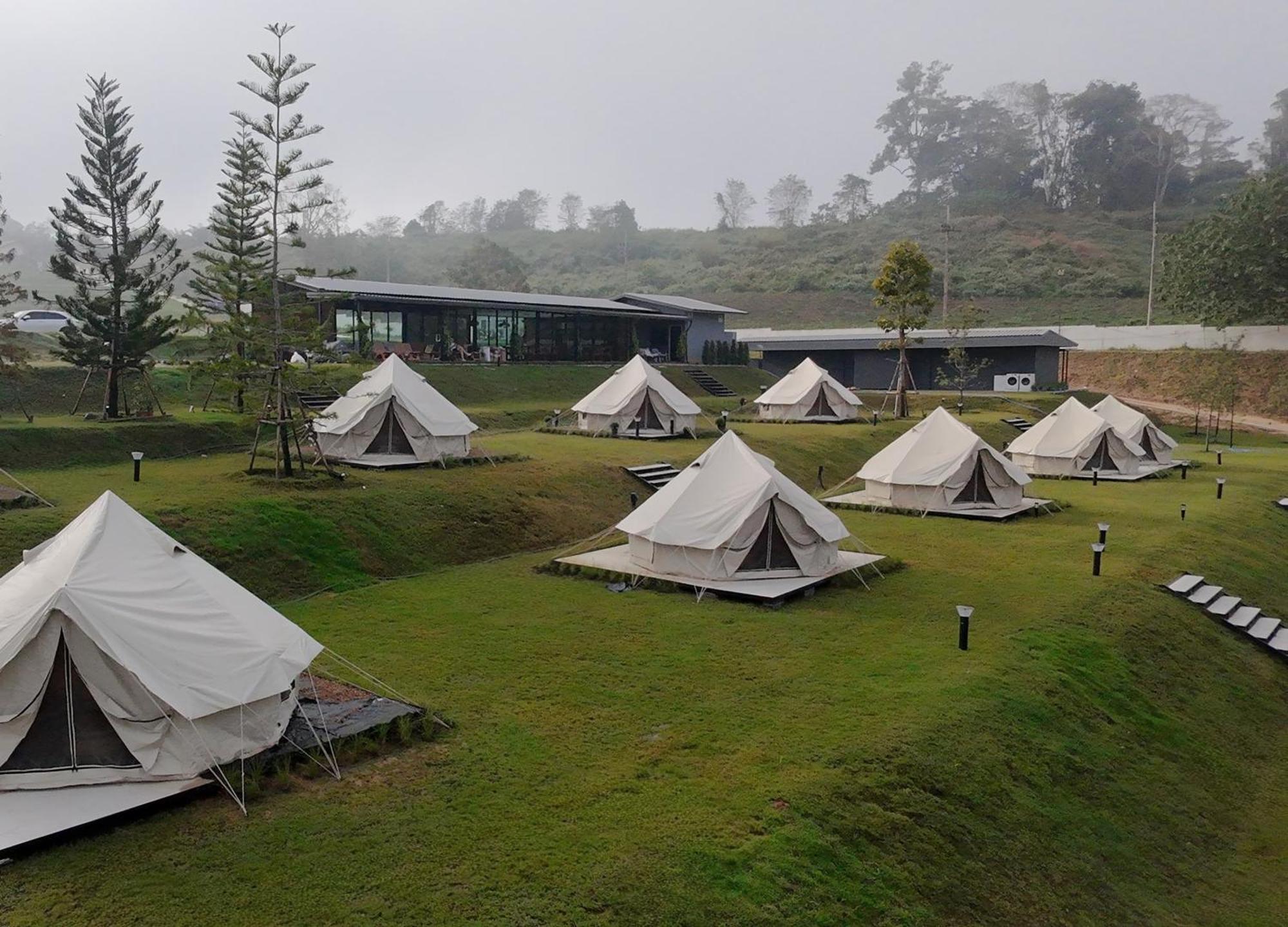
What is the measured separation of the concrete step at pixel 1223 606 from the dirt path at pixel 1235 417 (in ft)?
108

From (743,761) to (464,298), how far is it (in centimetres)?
3216

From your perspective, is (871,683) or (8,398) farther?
(8,398)

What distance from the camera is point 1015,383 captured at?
5175 cm

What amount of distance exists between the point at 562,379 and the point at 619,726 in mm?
30346

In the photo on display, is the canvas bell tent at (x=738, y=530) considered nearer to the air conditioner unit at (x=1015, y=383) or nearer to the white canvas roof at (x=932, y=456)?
the white canvas roof at (x=932, y=456)

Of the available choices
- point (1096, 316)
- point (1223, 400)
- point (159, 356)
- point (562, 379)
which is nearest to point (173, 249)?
point (159, 356)

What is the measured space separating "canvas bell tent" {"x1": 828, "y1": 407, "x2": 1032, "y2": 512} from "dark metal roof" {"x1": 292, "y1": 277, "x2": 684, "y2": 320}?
737 inches

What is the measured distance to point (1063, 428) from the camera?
31.3 meters

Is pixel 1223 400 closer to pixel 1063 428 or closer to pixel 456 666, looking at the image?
pixel 1063 428

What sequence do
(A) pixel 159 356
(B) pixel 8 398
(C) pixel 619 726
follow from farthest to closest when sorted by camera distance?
(A) pixel 159 356 < (B) pixel 8 398 < (C) pixel 619 726

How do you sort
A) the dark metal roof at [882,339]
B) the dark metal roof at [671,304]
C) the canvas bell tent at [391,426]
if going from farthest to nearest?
1. the dark metal roof at [882,339]
2. the dark metal roof at [671,304]
3. the canvas bell tent at [391,426]

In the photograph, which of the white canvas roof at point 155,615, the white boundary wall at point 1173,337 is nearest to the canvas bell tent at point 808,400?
the white boundary wall at point 1173,337

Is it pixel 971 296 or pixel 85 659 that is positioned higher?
pixel 971 296

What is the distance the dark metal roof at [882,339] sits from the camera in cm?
5028
